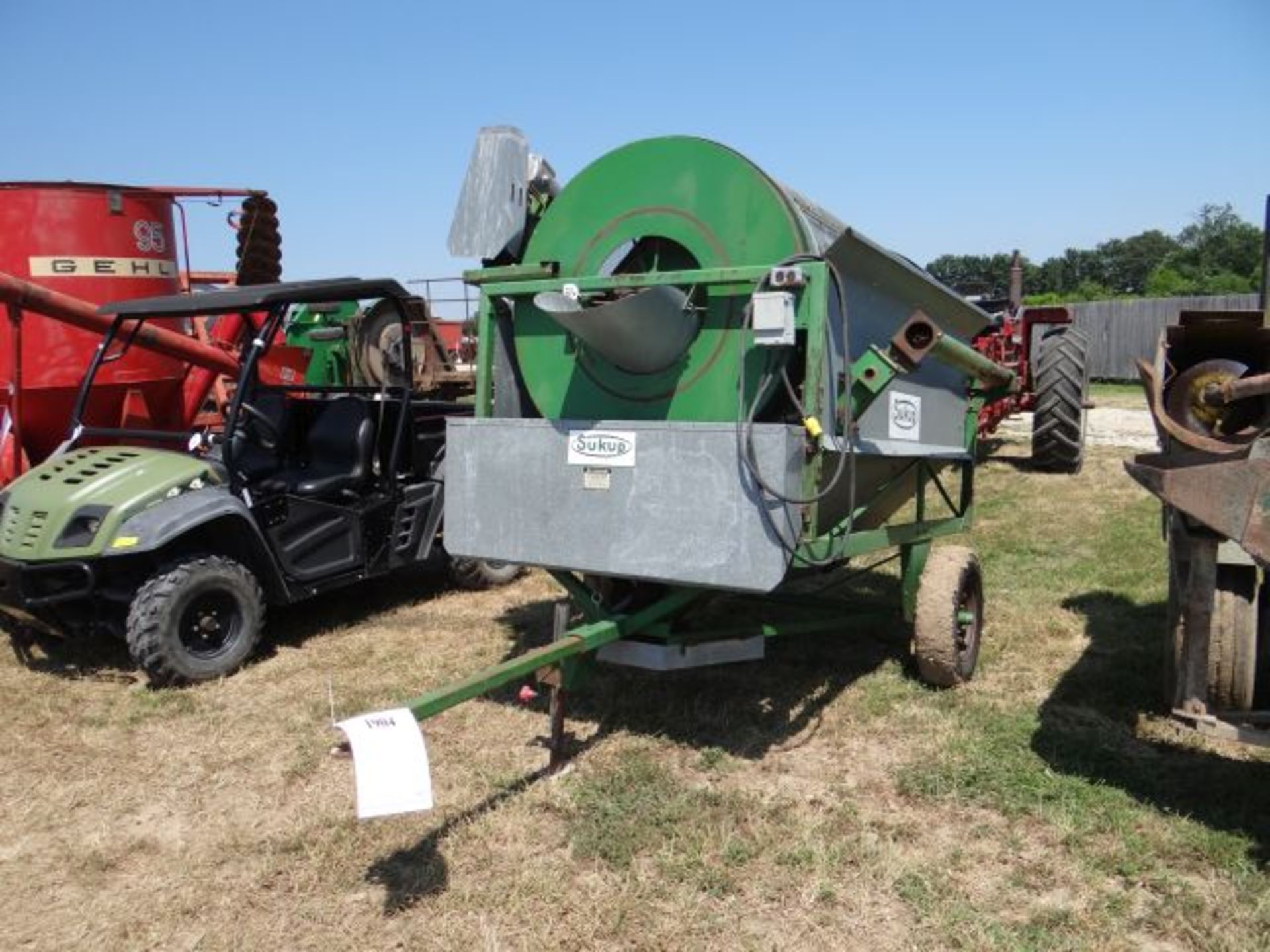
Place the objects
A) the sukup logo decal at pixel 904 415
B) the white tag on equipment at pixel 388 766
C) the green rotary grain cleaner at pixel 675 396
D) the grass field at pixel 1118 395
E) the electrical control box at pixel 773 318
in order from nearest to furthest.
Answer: the white tag on equipment at pixel 388 766, the electrical control box at pixel 773 318, the green rotary grain cleaner at pixel 675 396, the sukup logo decal at pixel 904 415, the grass field at pixel 1118 395

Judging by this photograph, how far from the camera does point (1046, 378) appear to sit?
31.7 ft

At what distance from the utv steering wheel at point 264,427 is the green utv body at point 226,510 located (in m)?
0.02

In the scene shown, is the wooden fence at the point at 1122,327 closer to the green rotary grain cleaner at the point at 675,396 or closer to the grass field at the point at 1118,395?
the grass field at the point at 1118,395

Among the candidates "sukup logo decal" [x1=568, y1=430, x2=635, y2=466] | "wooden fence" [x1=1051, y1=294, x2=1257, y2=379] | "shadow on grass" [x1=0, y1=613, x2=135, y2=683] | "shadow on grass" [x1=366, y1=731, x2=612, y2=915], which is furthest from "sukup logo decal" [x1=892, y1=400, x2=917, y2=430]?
"wooden fence" [x1=1051, y1=294, x2=1257, y2=379]

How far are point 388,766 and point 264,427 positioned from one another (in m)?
3.50

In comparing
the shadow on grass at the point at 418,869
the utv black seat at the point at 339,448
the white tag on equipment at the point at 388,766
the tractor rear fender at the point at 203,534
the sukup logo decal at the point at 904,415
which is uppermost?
the sukup logo decal at the point at 904,415

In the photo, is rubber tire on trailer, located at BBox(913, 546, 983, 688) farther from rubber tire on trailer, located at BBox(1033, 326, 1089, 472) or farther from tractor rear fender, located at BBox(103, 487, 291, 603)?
rubber tire on trailer, located at BBox(1033, 326, 1089, 472)

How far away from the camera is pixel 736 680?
14.5 ft

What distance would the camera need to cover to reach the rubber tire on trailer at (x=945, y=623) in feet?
13.5

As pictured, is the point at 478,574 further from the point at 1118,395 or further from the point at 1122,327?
the point at 1122,327

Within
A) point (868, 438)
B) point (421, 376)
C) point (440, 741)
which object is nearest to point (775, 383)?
point (868, 438)

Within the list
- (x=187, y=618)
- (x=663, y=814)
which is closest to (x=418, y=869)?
(x=663, y=814)

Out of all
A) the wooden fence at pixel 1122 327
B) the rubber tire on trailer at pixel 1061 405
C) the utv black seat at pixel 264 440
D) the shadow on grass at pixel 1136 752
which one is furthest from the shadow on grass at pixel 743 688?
the wooden fence at pixel 1122 327

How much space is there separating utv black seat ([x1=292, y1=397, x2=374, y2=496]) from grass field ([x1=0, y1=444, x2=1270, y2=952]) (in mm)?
981
